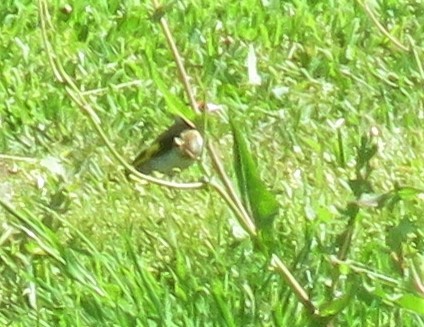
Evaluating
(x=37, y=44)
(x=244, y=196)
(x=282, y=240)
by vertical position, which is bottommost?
(x=37, y=44)

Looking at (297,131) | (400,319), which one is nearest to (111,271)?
(400,319)

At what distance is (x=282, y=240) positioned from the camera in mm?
3955

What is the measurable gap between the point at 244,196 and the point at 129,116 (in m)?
2.43

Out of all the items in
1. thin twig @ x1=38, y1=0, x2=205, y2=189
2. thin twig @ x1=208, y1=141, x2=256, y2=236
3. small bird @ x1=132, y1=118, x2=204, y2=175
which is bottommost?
small bird @ x1=132, y1=118, x2=204, y2=175

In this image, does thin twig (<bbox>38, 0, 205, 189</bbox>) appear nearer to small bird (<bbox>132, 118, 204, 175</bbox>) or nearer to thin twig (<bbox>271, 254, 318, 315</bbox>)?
thin twig (<bbox>271, 254, 318, 315</bbox>)

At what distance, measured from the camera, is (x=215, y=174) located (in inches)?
161

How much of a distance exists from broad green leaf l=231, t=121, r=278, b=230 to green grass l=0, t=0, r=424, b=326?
0.19ft

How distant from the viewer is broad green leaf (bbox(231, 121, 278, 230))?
10.0ft

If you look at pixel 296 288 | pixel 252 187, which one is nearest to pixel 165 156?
pixel 296 288

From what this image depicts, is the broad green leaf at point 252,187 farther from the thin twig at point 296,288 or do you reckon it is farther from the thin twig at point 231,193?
the thin twig at point 296,288

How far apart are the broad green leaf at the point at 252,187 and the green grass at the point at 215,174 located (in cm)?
6

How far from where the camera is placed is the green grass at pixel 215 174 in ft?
11.4

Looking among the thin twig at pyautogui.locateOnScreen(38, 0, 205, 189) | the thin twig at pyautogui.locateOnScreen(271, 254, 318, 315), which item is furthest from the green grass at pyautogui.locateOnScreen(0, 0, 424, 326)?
the thin twig at pyautogui.locateOnScreen(38, 0, 205, 189)

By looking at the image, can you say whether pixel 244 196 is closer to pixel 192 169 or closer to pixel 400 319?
pixel 400 319
